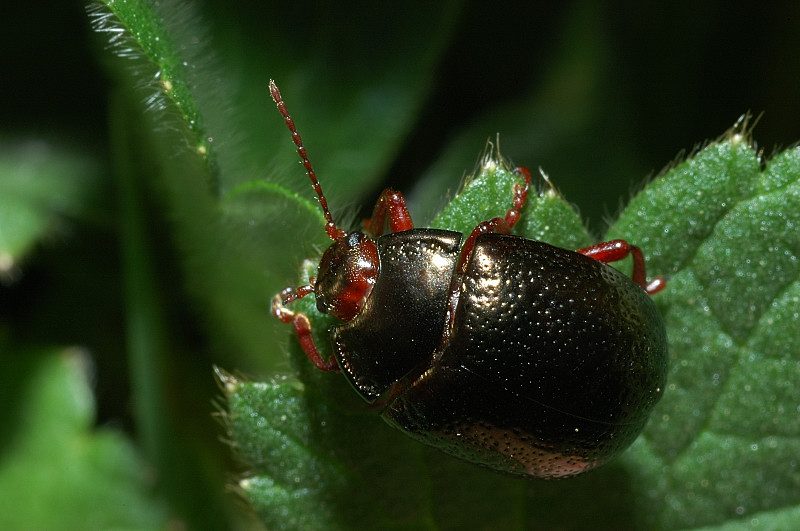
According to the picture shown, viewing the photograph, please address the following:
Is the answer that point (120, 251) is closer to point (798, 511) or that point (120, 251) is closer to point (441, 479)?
point (441, 479)

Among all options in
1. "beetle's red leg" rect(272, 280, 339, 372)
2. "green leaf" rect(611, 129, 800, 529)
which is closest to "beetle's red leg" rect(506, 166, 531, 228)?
"green leaf" rect(611, 129, 800, 529)

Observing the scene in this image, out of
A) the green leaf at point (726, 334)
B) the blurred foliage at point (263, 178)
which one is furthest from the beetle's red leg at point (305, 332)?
the green leaf at point (726, 334)

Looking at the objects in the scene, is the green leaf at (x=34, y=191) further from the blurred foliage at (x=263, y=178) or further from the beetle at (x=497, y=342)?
the beetle at (x=497, y=342)

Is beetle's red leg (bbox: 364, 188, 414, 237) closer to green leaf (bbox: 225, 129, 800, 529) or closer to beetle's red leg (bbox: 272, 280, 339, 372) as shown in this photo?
green leaf (bbox: 225, 129, 800, 529)

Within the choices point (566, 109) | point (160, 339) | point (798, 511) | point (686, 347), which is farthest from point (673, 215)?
point (160, 339)

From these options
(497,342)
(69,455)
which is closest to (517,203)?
(497,342)

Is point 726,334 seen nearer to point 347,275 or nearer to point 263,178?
point 347,275
